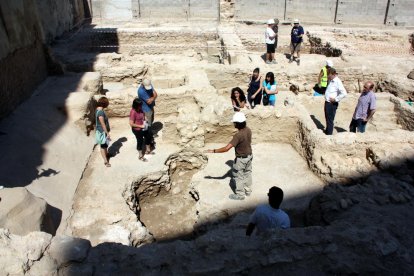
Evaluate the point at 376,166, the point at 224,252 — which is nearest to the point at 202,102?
the point at 376,166

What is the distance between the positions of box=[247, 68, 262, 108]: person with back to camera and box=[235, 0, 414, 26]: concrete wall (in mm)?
13672

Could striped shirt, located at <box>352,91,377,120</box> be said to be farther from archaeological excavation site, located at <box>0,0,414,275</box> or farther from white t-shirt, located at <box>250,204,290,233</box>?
white t-shirt, located at <box>250,204,290,233</box>

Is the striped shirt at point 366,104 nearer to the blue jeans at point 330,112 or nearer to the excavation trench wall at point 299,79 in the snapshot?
the blue jeans at point 330,112

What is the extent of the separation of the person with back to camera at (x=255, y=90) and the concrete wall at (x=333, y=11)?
13.7 m

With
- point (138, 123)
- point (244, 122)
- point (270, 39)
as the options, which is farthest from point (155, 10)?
point (244, 122)

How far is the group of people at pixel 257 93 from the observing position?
7.53 meters

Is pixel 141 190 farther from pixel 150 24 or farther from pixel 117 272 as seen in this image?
pixel 150 24

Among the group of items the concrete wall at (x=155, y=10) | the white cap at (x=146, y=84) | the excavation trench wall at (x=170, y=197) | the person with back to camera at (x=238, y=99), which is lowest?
Result: the excavation trench wall at (x=170, y=197)

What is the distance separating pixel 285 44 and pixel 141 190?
11.1 metres

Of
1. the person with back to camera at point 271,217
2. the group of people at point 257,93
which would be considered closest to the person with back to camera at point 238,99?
the group of people at point 257,93

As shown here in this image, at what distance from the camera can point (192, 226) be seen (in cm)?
599

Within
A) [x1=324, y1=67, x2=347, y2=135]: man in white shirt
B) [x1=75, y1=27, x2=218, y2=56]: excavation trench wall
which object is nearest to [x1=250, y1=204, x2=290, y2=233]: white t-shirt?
[x1=324, y1=67, x2=347, y2=135]: man in white shirt

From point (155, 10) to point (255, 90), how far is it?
48.3 feet

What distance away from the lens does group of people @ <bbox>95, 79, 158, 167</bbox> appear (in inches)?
255
